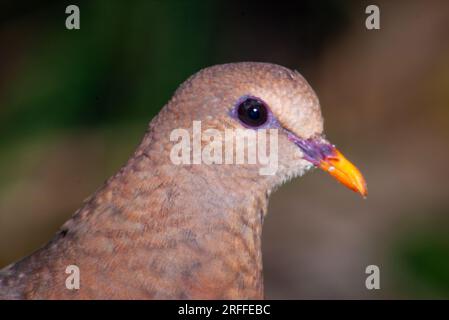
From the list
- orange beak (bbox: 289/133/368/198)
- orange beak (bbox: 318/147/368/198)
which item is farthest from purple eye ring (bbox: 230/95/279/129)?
orange beak (bbox: 318/147/368/198)

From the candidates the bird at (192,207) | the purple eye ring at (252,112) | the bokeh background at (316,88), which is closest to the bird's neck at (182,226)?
the bird at (192,207)

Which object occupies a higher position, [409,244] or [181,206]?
[181,206]

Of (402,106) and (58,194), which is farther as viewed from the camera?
(402,106)

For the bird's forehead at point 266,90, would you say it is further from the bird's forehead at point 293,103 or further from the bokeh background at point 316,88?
the bokeh background at point 316,88

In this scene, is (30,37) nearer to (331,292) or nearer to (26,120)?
(26,120)

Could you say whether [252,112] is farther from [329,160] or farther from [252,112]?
[329,160]

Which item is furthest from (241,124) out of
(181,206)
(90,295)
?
(90,295)
